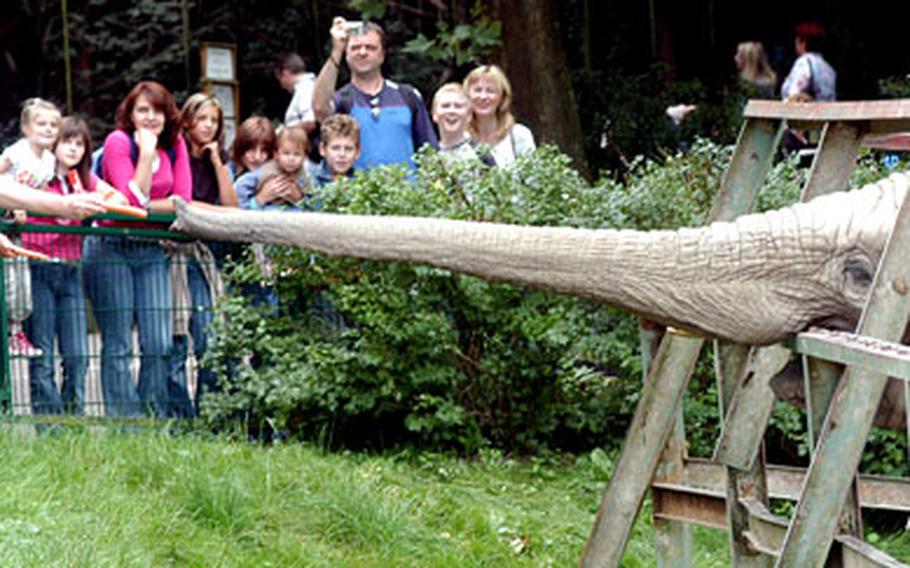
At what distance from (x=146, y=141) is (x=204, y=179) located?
1.64 feet

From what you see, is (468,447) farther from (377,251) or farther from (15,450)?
(377,251)

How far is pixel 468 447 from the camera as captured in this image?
9.50 meters

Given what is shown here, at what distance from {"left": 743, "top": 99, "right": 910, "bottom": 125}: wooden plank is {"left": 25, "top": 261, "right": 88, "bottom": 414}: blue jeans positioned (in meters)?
4.24

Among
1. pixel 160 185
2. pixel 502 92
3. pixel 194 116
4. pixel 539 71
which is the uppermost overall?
pixel 539 71

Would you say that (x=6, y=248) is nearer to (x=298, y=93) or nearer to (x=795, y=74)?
(x=298, y=93)

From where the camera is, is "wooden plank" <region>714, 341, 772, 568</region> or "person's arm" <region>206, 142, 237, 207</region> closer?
"wooden plank" <region>714, 341, 772, 568</region>

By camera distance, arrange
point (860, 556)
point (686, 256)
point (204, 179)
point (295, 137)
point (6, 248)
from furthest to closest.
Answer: point (204, 179), point (295, 137), point (6, 248), point (686, 256), point (860, 556)

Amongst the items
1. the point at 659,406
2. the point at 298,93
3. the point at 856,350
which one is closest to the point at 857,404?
the point at 856,350

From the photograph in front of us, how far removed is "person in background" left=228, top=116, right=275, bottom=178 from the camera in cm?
1059

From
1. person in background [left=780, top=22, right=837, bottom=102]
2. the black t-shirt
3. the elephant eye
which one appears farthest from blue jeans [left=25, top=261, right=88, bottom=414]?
person in background [left=780, top=22, right=837, bottom=102]

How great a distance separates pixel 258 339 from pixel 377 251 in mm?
4604

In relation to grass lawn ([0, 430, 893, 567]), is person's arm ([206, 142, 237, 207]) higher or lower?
higher

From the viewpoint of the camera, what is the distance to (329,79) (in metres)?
11.0

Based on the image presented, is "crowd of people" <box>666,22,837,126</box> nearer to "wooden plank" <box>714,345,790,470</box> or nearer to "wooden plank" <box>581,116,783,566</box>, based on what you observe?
"wooden plank" <box>581,116,783,566</box>
